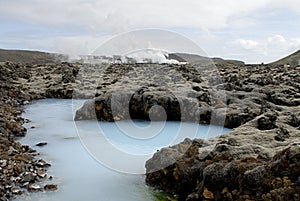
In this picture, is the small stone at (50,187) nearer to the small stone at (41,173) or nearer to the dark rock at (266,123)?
the small stone at (41,173)

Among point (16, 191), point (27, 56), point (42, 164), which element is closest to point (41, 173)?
point (42, 164)

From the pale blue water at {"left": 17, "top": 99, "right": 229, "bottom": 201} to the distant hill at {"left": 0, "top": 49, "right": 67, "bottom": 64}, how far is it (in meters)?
127

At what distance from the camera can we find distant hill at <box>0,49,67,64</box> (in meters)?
148

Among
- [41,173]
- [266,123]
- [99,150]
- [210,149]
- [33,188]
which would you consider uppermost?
[266,123]

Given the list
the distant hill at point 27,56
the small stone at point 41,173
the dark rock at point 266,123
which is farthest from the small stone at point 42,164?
the distant hill at point 27,56

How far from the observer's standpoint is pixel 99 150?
17969 mm

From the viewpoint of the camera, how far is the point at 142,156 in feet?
55.4

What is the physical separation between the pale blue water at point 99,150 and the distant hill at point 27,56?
127 meters

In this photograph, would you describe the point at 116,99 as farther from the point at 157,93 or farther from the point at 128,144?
the point at 128,144

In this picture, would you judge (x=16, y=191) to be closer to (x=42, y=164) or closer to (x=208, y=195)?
(x=42, y=164)

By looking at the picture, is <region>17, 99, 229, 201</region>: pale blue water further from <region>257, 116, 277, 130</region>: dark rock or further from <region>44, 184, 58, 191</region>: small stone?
<region>257, 116, 277, 130</region>: dark rock

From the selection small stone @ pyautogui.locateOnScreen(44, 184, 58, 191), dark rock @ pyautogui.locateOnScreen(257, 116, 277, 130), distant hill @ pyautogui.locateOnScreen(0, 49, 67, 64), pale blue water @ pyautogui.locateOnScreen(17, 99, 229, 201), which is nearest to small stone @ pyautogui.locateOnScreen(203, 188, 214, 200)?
pale blue water @ pyautogui.locateOnScreen(17, 99, 229, 201)

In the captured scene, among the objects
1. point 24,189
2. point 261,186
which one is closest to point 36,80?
point 24,189

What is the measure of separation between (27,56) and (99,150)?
149 metres
